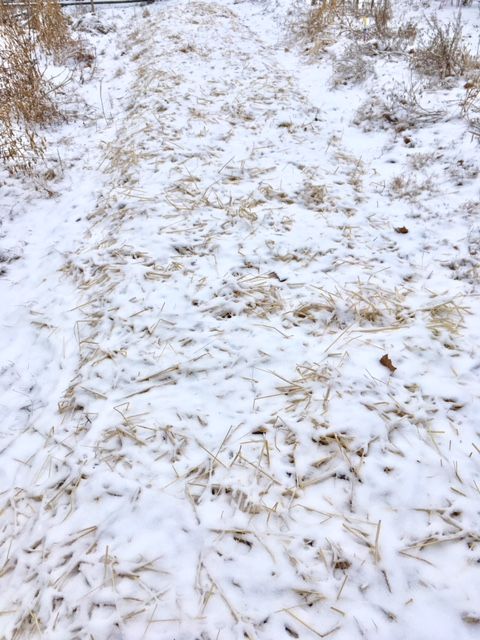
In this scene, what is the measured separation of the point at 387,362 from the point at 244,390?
0.87 meters

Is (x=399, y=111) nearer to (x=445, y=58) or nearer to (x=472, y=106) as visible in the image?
(x=472, y=106)

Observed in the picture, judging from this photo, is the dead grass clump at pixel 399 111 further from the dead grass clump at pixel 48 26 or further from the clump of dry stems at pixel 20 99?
the dead grass clump at pixel 48 26

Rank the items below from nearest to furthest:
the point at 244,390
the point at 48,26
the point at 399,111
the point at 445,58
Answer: the point at 244,390
the point at 399,111
the point at 445,58
the point at 48,26

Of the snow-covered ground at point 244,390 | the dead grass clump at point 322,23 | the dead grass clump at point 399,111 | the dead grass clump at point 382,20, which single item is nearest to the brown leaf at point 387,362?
the snow-covered ground at point 244,390

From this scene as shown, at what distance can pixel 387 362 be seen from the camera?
7.57 ft

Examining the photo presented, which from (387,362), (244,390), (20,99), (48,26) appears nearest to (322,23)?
(48,26)

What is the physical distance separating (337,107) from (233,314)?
477cm

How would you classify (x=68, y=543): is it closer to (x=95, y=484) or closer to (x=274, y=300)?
(x=95, y=484)

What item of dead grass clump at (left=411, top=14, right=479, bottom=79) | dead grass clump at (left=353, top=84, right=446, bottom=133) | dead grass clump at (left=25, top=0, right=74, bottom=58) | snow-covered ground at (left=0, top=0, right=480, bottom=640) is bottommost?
snow-covered ground at (left=0, top=0, right=480, bottom=640)

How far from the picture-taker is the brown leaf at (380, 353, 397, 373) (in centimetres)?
229

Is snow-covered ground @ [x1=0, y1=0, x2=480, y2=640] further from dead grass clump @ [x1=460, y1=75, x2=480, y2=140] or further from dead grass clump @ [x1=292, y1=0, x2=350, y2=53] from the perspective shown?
dead grass clump @ [x1=292, y1=0, x2=350, y2=53]

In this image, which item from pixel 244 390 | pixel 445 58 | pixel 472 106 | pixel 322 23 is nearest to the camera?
pixel 244 390

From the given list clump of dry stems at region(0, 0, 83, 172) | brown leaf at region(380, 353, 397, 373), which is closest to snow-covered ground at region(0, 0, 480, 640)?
brown leaf at region(380, 353, 397, 373)

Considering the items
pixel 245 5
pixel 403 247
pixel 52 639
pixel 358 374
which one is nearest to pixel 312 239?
pixel 403 247
